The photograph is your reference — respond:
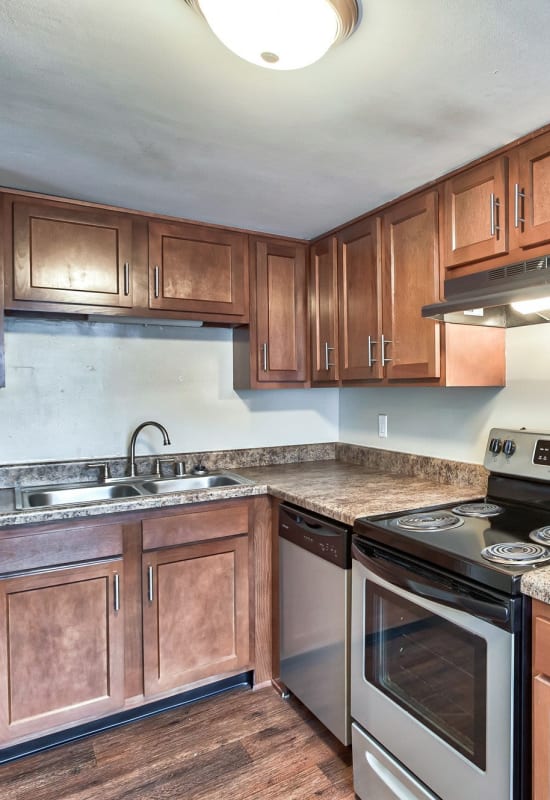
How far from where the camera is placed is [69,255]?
2.06 m

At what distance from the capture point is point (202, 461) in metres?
2.64

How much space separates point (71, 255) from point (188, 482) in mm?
1194

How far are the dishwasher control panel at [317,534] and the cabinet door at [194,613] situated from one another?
24 cm

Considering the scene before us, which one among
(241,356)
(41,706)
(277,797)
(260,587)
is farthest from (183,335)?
(277,797)

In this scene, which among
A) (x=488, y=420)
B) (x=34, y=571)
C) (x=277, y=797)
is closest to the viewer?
(x=277, y=797)

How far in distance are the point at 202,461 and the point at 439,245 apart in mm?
1574

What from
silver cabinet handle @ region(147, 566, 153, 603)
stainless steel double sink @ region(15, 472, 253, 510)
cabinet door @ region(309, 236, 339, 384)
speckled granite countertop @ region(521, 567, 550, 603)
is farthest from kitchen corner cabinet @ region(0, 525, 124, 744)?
speckled granite countertop @ region(521, 567, 550, 603)

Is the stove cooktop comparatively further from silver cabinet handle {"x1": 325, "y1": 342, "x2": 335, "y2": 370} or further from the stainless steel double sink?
silver cabinet handle {"x1": 325, "y1": 342, "x2": 335, "y2": 370}

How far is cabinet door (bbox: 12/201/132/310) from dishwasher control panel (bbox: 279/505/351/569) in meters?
1.18

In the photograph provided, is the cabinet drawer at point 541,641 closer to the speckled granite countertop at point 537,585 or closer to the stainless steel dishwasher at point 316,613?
the speckled granite countertop at point 537,585

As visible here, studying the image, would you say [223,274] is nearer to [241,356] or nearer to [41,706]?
[241,356]

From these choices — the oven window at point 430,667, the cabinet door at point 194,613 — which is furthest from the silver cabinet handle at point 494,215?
the cabinet door at point 194,613

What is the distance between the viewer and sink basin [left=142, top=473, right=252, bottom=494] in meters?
2.40

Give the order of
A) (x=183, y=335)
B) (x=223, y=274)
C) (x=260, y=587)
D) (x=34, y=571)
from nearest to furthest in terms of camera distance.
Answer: (x=34, y=571), (x=260, y=587), (x=223, y=274), (x=183, y=335)
